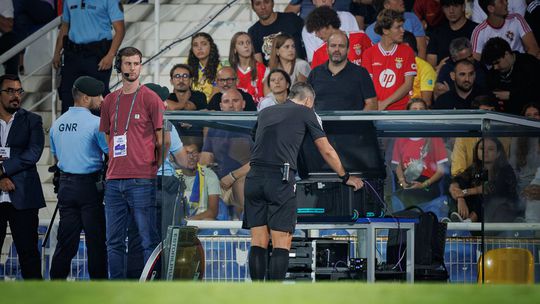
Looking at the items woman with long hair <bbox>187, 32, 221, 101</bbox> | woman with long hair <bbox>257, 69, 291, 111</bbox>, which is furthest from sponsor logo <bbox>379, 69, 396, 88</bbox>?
woman with long hair <bbox>187, 32, 221, 101</bbox>

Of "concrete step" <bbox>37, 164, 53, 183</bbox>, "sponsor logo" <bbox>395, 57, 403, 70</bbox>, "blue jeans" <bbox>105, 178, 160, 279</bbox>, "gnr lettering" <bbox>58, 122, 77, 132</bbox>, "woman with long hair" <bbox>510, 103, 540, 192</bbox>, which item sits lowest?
"blue jeans" <bbox>105, 178, 160, 279</bbox>

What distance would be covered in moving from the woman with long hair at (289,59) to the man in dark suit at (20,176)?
291 cm

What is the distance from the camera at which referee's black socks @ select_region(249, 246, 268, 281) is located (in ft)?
28.4

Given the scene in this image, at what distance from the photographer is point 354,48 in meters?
12.4

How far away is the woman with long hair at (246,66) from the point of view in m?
12.3

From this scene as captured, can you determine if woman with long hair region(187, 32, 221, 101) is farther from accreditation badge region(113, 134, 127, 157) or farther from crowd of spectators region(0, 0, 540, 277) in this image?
accreditation badge region(113, 134, 127, 157)

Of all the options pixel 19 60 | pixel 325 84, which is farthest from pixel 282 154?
pixel 19 60

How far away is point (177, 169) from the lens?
959cm

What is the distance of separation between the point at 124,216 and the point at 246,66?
11.3 ft

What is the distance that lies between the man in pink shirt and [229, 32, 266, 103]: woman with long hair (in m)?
2.89

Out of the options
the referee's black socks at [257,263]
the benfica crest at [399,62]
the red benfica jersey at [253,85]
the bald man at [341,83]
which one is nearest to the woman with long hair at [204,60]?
the red benfica jersey at [253,85]

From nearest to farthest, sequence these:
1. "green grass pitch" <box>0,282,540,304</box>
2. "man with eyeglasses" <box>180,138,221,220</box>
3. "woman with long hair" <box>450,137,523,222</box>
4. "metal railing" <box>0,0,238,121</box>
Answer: "green grass pitch" <box>0,282,540,304</box> < "woman with long hair" <box>450,137,523,222</box> < "man with eyeglasses" <box>180,138,221,220</box> < "metal railing" <box>0,0,238,121</box>

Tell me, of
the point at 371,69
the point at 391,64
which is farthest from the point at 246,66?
the point at 391,64

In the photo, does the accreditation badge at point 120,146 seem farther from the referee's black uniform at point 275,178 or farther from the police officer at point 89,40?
the police officer at point 89,40
